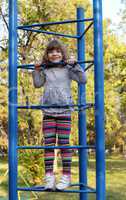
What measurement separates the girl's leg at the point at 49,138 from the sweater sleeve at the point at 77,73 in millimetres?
382

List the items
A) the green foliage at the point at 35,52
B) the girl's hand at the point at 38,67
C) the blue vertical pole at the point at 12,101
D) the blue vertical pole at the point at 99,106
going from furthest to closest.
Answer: the green foliage at the point at 35,52 < the girl's hand at the point at 38,67 < the blue vertical pole at the point at 12,101 < the blue vertical pole at the point at 99,106

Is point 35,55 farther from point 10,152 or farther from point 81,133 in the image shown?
point 10,152

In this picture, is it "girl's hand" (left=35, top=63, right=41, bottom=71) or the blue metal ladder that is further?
"girl's hand" (left=35, top=63, right=41, bottom=71)

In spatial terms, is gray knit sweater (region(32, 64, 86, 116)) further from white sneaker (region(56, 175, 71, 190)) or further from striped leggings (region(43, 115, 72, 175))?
white sneaker (region(56, 175, 71, 190))

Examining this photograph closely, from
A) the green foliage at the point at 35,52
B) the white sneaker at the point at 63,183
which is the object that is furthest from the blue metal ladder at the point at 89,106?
the green foliage at the point at 35,52

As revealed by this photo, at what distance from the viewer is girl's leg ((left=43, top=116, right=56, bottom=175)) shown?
357 cm

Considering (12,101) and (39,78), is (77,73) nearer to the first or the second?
(39,78)

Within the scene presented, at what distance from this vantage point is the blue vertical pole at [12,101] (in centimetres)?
349

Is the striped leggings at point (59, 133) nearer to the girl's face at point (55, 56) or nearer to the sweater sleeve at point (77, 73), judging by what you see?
the sweater sleeve at point (77, 73)

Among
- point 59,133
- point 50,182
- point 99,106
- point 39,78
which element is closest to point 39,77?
point 39,78

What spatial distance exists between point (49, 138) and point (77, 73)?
57 centimetres

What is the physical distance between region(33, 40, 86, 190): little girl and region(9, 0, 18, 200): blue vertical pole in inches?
9.1

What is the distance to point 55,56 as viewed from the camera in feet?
12.3

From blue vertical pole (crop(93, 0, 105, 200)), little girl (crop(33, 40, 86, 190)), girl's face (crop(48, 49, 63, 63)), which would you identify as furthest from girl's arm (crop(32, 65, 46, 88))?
blue vertical pole (crop(93, 0, 105, 200))
